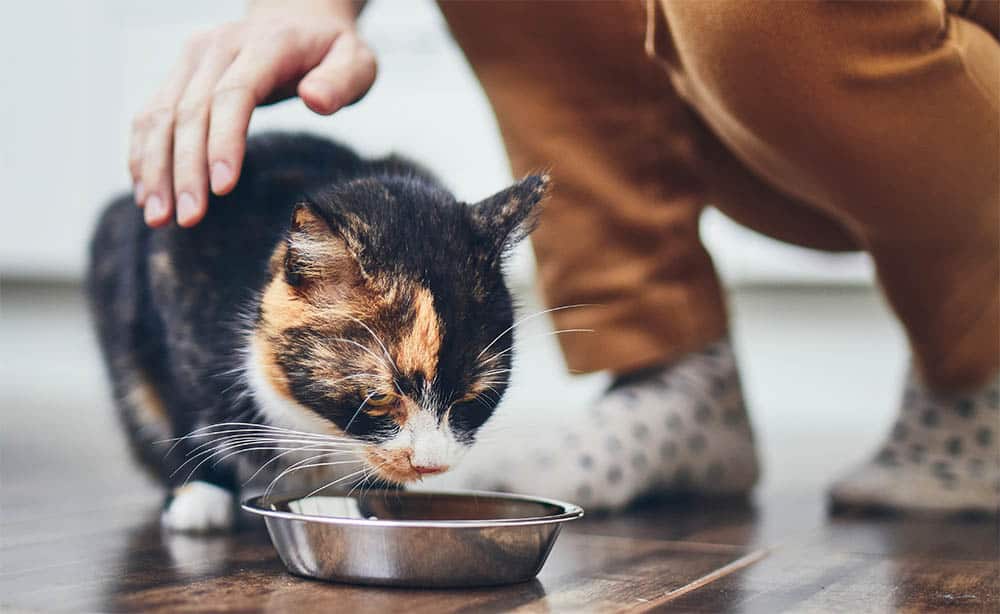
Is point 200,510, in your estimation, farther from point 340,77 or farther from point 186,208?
point 340,77

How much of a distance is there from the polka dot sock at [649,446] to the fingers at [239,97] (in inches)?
18.4

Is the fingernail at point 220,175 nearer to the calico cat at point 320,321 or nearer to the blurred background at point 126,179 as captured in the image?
the calico cat at point 320,321

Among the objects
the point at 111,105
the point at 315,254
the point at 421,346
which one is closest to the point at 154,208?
the point at 315,254

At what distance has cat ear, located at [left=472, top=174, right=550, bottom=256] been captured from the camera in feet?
2.97

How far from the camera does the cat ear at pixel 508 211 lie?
2.97 feet

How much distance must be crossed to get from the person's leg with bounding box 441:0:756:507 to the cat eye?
411mm

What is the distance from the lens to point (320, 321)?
2.85 feet

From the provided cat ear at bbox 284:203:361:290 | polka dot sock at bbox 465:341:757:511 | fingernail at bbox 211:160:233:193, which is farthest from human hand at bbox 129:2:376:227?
polka dot sock at bbox 465:341:757:511

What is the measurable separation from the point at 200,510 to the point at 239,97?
372 mm

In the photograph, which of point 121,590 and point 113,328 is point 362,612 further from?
point 113,328

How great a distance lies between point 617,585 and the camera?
798mm

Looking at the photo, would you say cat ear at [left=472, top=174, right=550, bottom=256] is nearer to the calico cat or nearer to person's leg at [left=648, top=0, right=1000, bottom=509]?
the calico cat

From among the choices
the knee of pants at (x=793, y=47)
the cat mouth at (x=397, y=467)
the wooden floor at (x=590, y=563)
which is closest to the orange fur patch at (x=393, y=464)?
the cat mouth at (x=397, y=467)

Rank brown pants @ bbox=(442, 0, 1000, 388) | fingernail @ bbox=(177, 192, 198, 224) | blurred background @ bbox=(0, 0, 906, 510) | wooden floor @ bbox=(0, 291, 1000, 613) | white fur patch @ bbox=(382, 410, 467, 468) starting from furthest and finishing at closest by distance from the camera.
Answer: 1. blurred background @ bbox=(0, 0, 906, 510)
2. brown pants @ bbox=(442, 0, 1000, 388)
3. fingernail @ bbox=(177, 192, 198, 224)
4. white fur patch @ bbox=(382, 410, 467, 468)
5. wooden floor @ bbox=(0, 291, 1000, 613)
